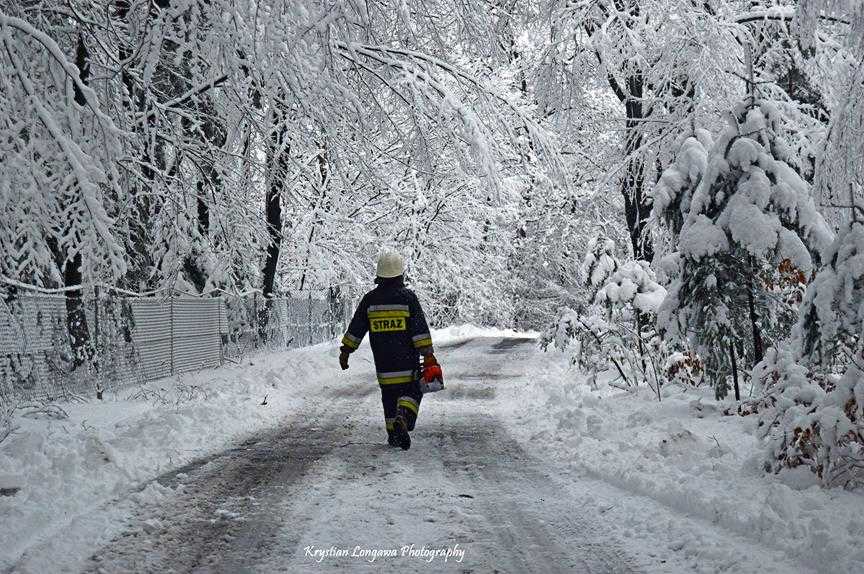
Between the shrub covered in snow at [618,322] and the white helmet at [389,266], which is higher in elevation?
the white helmet at [389,266]

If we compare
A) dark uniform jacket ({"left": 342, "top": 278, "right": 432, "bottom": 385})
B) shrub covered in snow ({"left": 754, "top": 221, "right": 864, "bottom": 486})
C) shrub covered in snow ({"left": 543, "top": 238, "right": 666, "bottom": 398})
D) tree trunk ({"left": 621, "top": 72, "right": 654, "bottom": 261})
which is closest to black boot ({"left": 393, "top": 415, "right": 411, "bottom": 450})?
dark uniform jacket ({"left": 342, "top": 278, "right": 432, "bottom": 385})

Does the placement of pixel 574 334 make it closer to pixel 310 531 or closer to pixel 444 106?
pixel 444 106

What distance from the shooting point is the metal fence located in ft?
31.7

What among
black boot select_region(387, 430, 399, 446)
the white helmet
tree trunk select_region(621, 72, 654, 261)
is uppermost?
tree trunk select_region(621, 72, 654, 261)

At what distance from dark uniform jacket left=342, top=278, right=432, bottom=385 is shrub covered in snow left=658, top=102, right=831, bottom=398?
295 centimetres

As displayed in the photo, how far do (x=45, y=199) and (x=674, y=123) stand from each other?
11827mm

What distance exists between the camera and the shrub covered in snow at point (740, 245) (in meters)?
7.99

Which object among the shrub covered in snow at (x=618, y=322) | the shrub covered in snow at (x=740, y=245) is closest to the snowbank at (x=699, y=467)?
the shrub covered in snow at (x=618, y=322)

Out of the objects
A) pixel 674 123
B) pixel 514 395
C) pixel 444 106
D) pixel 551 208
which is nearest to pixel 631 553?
pixel 444 106

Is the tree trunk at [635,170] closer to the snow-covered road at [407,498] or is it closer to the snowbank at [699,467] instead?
the snowbank at [699,467]

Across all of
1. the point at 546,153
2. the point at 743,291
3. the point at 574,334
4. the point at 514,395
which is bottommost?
the point at 514,395

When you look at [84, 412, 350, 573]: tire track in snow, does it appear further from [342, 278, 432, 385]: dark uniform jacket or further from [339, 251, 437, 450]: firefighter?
[342, 278, 432, 385]: dark uniform jacket

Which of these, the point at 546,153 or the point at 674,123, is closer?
the point at 546,153

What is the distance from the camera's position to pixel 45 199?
5.95m
